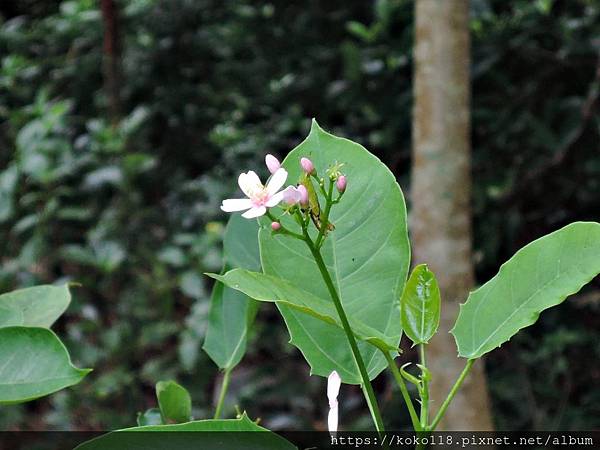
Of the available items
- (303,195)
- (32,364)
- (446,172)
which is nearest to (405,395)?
(303,195)

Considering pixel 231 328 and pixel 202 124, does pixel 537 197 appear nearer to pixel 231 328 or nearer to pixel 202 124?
pixel 202 124

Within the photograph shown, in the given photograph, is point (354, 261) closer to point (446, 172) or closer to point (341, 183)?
point (341, 183)

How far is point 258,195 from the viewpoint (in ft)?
1.41

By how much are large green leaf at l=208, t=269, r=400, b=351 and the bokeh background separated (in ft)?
4.35

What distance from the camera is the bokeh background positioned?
186 cm

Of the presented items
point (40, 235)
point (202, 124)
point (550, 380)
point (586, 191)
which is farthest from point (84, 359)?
point (586, 191)

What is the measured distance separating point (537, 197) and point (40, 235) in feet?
4.31

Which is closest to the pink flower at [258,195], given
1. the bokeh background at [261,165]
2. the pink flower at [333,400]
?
the pink flower at [333,400]

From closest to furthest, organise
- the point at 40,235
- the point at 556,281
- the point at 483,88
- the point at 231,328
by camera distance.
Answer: the point at 556,281
the point at 231,328
the point at 40,235
the point at 483,88

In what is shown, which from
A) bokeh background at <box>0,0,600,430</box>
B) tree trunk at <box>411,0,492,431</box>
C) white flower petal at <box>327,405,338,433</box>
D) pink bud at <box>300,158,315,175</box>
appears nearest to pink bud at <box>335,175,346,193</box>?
pink bud at <box>300,158,315,175</box>

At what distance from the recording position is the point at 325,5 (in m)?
2.21

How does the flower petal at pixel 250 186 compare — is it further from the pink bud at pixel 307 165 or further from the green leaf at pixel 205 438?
the green leaf at pixel 205 438

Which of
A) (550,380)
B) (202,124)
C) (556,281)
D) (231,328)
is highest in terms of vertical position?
(556,281)

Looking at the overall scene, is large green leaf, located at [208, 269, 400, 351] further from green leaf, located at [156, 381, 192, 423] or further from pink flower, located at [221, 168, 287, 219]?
green leaf, located at [156, 381, 192, 423]
